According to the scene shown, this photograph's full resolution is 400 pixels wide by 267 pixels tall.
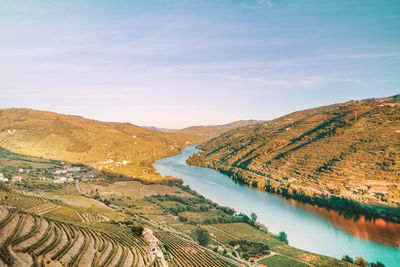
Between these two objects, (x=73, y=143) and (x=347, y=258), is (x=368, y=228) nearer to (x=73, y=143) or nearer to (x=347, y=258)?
(x=347, y=258)

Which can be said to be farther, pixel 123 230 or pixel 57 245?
pixel 123 230

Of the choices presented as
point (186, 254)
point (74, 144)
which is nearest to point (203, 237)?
point (186, 254)

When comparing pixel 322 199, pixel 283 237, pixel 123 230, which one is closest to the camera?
pixel 123 230

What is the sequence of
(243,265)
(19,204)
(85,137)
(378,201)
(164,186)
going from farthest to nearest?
(85,137)
(164,186)
(378,201)
(19,204)
(243,265)

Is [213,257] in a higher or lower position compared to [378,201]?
lower

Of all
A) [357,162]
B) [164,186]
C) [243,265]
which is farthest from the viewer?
[164,186]

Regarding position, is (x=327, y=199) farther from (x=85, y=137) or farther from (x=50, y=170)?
(x=85, y=137)

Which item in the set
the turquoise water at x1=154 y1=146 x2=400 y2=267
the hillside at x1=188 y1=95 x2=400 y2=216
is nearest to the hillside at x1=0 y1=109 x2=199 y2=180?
the turquoise water at x1=154 y1=146 x2=400 y2=267

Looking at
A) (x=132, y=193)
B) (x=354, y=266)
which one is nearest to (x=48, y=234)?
(x=354, y=266)
